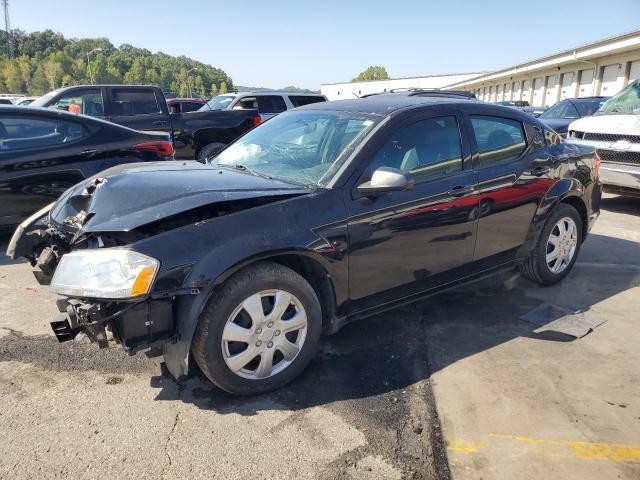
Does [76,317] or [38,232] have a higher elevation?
[38,232]

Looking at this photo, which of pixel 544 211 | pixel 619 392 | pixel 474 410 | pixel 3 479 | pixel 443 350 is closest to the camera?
pixel 3 479

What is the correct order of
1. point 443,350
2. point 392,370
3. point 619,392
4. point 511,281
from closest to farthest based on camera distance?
point 619,392 → point 392,370 → point 443,350 → point 511,281

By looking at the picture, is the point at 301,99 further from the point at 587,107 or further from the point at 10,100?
the point at 10,100

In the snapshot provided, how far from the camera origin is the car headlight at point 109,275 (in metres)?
2.36

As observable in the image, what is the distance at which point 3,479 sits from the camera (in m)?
2.17

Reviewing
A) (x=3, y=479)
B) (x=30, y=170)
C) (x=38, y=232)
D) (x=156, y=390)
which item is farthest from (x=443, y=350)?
(x=30, y=170)

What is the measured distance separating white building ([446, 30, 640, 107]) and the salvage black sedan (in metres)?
23.2

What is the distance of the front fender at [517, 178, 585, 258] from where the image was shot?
13.4ft

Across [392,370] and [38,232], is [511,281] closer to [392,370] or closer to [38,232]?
[392,370]

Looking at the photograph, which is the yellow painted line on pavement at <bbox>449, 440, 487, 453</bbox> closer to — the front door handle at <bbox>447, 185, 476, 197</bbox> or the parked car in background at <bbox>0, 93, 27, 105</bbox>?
the front door handle at <bbox>447, 185, 476, 197</bbox>

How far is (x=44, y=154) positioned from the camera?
17.2 ft

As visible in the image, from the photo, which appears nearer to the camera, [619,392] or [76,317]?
[76,317]

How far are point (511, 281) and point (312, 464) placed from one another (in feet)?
10.2

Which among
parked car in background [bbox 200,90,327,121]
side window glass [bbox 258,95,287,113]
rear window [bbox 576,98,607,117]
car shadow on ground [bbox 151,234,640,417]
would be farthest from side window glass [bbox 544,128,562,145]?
side window glass [bbox 258,95,287,113]
